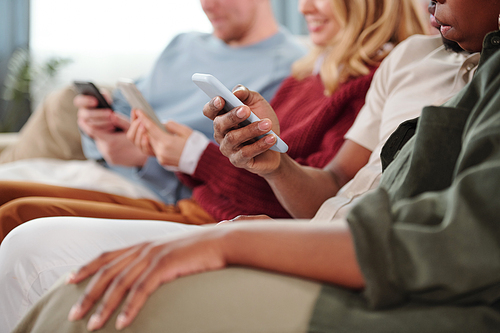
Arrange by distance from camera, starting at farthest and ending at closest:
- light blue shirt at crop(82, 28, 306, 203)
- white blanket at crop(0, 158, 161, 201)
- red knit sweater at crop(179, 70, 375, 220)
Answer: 1. light blue shirt at crop(82, 28, 306, 203)
2. white blanket at crop(0, 158, 161, 201)
3. red knit sweater at crop(179, 70, 375, 220)

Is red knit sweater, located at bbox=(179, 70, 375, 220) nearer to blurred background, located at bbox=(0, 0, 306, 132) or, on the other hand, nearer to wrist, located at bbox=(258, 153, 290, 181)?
wrist, located at bbox=(258, 153, 290, 181)

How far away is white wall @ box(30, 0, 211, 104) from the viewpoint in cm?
307

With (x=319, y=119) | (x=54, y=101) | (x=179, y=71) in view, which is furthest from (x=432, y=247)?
(x=54, y=101)

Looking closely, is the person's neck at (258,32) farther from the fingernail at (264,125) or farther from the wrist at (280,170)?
the fingernail at (264,125)

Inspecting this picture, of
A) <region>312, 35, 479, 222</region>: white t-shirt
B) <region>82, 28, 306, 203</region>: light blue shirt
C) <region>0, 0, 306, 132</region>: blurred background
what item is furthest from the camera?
<region>0, 0, 306, 132</region>: blurred background

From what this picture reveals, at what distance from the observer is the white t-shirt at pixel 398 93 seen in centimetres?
83

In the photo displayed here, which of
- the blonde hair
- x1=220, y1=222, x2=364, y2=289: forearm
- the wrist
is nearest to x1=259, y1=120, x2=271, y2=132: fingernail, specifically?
the wrist

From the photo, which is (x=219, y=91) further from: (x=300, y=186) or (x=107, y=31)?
(x=107, y=31)

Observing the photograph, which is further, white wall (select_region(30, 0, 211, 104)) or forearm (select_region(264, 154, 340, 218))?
white wall (select_region(30, 0, 211, 104))

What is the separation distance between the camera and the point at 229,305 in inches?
16.4

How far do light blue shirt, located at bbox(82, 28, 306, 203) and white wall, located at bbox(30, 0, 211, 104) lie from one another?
56.6 inches

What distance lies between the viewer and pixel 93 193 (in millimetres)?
1233

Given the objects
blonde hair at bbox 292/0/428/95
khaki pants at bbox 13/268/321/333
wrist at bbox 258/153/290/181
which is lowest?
wrist at bbox 258/153/290/181

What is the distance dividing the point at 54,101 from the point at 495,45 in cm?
171
